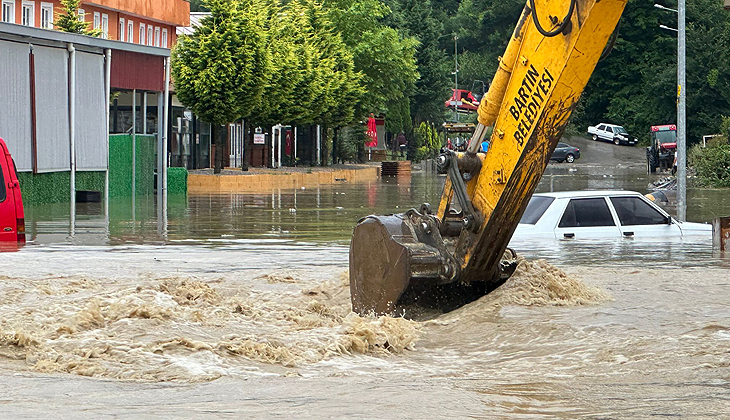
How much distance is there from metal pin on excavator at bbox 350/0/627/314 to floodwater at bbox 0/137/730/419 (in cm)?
42

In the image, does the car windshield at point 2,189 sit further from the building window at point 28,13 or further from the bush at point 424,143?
the bush at point 424,143

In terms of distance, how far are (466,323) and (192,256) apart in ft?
25.3

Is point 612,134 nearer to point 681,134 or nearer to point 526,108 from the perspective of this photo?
point 681,134

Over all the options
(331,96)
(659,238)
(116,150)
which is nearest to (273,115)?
(331,96)

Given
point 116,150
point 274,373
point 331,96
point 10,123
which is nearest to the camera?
point 274,373

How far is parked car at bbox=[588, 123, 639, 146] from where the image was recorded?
10138 centimetres

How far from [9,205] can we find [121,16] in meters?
44.5

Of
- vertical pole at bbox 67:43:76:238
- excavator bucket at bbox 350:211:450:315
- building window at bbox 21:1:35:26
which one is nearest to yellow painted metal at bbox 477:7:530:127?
excavator bucket at bbox 350:211:450:315

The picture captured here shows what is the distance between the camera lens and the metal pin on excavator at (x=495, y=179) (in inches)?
382

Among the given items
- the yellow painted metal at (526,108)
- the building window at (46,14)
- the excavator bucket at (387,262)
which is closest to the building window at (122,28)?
the building window at (46,14)

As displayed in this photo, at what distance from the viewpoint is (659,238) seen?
63.5 ft

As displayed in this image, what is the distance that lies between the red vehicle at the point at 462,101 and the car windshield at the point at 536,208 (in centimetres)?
9546

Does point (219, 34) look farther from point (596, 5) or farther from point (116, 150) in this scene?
point (596, 5)

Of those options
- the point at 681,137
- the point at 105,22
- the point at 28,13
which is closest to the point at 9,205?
the point at 681,137
